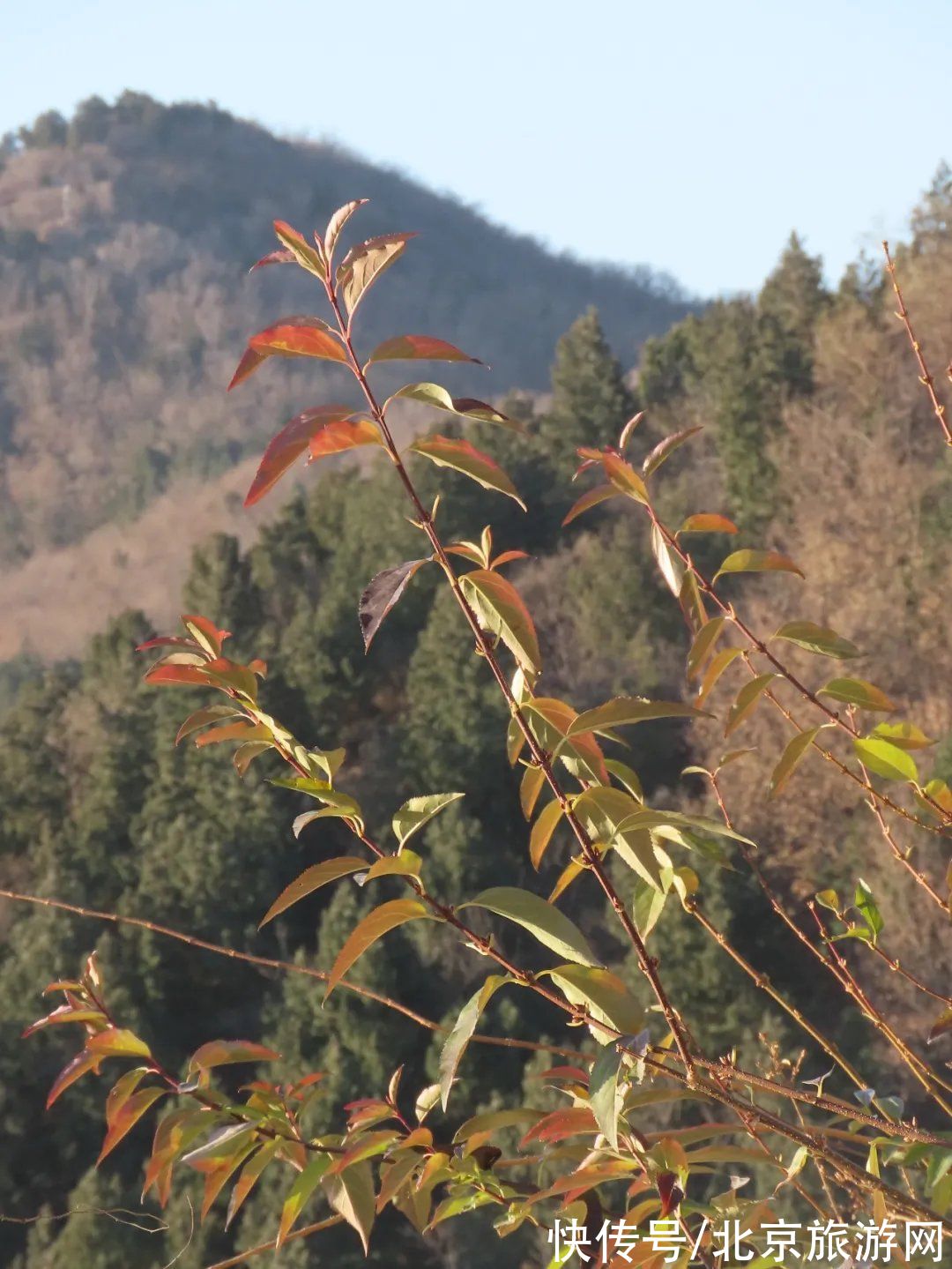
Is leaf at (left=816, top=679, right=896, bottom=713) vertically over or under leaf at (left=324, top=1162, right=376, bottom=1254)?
over

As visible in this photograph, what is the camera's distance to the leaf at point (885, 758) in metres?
1.02

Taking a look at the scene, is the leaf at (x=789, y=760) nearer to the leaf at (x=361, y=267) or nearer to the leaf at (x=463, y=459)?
the leaf at (x=463, y=459)

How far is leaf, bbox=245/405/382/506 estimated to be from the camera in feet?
2.66

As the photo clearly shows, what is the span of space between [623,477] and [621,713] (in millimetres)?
224

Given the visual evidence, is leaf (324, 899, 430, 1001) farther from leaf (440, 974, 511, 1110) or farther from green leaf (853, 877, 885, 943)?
green leaf (853, 877, 885, 943)

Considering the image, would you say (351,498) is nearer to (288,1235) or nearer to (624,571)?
(624,571)

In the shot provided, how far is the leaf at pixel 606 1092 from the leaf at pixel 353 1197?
12.0 inches

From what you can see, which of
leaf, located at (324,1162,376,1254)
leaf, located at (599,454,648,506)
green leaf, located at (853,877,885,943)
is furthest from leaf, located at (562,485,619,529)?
leaf, located at (324,1162,376,1254)

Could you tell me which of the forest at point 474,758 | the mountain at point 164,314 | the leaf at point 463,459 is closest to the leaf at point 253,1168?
the leaf at point 463,459

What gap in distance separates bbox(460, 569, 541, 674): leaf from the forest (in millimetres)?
6520

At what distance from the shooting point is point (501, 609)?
2.85 feet

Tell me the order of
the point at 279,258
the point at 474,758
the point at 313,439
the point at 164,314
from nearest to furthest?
the point at 313,439 < the point at 279,258 < the point at 474,758 < the point at 164,314

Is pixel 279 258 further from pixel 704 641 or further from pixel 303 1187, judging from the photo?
pixel 303 1187

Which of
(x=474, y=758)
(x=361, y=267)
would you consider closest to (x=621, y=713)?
(x=361, y=267)
